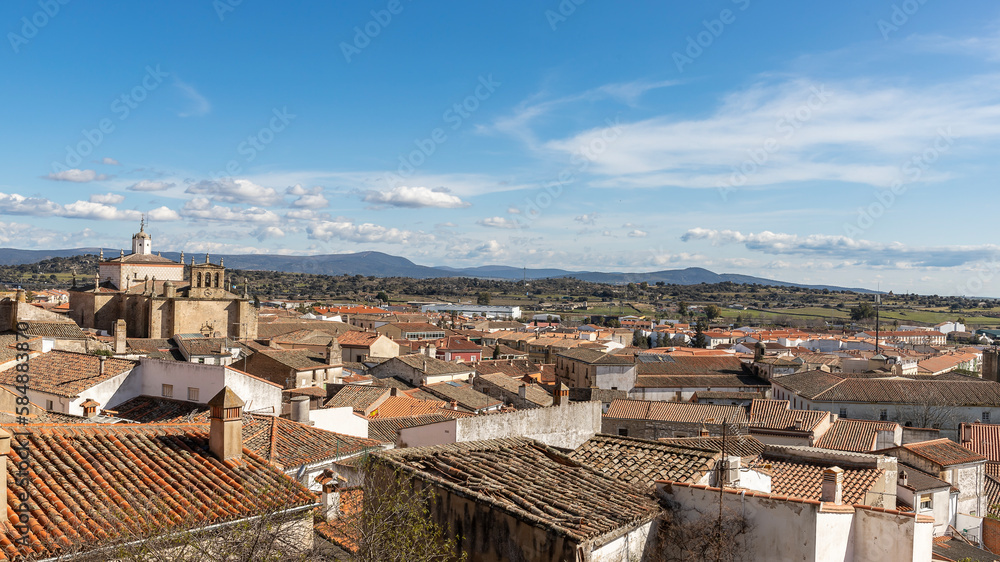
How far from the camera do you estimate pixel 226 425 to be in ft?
29.9

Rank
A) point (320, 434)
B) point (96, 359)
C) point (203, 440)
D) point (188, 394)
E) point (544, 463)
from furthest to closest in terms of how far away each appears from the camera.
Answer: point (96, 359) → point (188, 394) → point (320, 434) → point (203, 440) → point (544, 463)

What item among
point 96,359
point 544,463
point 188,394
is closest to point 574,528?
point 544,463

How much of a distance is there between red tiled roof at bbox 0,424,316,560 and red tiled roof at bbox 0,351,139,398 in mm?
12285

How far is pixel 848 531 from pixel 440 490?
13.6 ft

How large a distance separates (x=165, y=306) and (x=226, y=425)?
46.3 meters

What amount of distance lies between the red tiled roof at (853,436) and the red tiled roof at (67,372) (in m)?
23.2

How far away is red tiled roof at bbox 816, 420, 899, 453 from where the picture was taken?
25.5m

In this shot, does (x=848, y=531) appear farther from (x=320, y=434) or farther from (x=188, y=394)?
(x=188, y=394)

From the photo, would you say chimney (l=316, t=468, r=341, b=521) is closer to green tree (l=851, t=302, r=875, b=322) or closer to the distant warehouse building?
the distant warehouse building

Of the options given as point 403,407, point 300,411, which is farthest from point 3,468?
point 403,407

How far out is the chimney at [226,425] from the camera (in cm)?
909

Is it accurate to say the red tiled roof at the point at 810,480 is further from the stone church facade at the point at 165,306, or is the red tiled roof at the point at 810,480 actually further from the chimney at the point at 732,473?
the stone church facade at the point at 165,306

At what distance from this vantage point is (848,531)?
287 inches

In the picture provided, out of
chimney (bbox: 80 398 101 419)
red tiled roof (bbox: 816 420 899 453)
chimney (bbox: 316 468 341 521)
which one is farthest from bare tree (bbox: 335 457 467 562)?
red tiled roof (bbox: 816 420 899 453)
